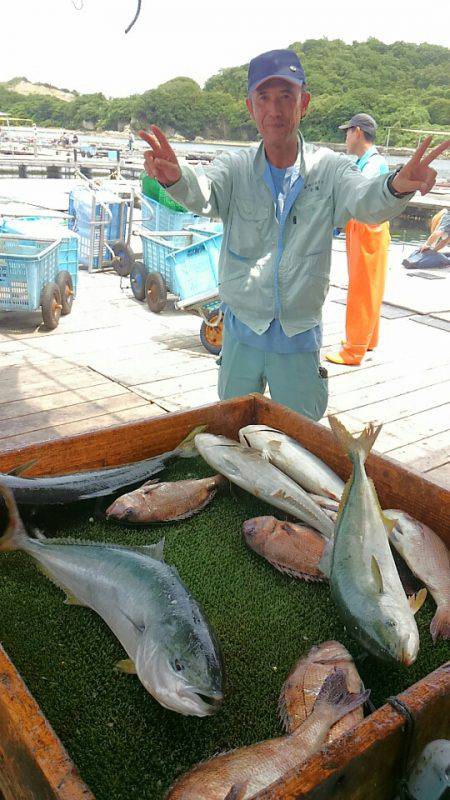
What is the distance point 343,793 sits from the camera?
1.00m

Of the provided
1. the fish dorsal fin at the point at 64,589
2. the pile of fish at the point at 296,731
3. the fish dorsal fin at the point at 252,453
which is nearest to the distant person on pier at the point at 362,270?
the fish dorsal fin at the point at 252,453

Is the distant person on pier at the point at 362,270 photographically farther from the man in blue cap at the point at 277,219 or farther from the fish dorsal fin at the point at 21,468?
the fish dorsal fin at the point at 21,468

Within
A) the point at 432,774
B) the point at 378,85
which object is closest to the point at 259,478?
the point at 432,774

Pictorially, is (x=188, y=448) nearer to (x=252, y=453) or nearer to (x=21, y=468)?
(x=252, y=453)

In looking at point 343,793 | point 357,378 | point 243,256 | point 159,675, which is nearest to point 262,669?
point 159,675

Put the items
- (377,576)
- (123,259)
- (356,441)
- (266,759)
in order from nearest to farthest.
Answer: (266,759) → (377,576) → (356,441) → (123,259)

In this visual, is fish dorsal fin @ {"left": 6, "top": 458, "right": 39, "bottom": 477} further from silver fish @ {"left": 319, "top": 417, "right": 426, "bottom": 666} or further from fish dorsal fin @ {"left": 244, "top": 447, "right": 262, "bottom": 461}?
silver fish @ {"left": 319, "top": 417, "right": 426, "bottom": 666}

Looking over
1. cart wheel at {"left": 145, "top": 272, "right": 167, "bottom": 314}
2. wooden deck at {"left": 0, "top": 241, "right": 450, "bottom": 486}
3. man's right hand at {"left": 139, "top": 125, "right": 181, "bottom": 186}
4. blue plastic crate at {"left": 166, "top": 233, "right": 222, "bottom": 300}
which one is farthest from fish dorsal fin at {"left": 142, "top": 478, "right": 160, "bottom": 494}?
cart wheel at {"left": 145, "top": 272, "right": 167, "bottom": 314}

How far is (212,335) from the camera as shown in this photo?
6758mm

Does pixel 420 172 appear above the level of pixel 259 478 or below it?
above

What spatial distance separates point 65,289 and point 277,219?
5310 mm

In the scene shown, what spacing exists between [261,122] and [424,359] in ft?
15.1

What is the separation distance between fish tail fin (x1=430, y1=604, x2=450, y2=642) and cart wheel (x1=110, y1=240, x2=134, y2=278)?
8.85m

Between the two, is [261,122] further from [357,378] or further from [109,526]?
[357,378]
